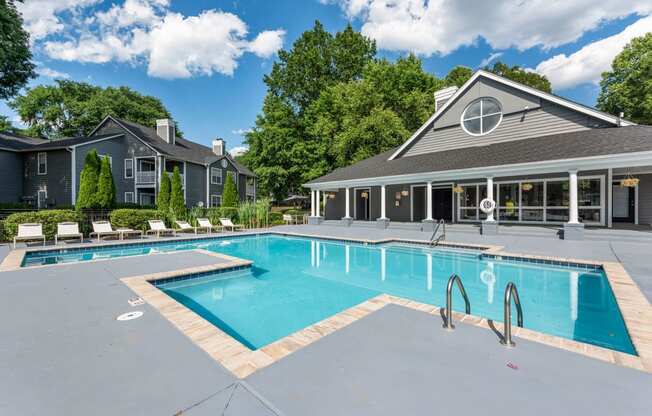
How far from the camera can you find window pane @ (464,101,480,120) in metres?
15.2

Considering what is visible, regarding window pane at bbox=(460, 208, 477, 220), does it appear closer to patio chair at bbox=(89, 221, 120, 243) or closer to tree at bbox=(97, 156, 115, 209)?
patio chair at bbox=(89, 221, 120, 243)

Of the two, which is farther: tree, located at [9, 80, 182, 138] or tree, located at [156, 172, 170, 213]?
tree, located at [9, 80, 182, 138]

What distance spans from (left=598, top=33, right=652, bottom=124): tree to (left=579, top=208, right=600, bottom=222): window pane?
18.5 meters

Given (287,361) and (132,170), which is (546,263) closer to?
(287,361)

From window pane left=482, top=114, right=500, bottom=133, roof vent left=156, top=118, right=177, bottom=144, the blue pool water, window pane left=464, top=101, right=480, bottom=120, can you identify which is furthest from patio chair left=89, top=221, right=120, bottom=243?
window pane left=482, top=114, right=500, bottom=133

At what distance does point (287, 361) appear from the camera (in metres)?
2.64

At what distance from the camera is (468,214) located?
613 inches

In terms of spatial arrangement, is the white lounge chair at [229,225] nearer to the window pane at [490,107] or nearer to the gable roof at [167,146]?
the gable roof at [167,146]

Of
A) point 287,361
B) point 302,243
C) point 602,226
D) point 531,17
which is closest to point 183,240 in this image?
point 302,243

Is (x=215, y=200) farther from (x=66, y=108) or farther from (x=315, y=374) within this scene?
(x=315, y=374)

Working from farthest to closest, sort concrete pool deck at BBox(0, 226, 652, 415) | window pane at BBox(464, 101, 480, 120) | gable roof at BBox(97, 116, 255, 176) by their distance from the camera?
1. gable roof at BBox(97, 116, 255, 176)
2. window pane at BBox(464, 101, 480, 120)
3. concrete pool deck at BBox(0, 226, 652, 415)

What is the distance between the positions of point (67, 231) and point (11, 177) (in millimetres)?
16791

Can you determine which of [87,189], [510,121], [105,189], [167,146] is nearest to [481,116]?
[510,121]

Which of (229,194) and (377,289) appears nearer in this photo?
(377,289)
